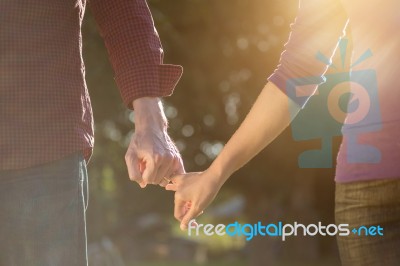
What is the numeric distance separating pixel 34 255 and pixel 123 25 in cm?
89

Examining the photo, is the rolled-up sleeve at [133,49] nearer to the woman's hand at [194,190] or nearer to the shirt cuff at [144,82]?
A: the shirt cuff at [144,82]

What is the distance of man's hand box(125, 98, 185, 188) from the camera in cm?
311

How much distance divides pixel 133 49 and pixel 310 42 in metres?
0.64

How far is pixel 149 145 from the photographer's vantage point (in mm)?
3109

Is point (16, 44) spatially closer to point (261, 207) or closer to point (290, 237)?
point (261, 207)

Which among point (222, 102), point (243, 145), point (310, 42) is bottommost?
point (222, 102)

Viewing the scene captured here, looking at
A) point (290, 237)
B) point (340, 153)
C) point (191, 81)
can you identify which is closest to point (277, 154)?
point (191, 81)

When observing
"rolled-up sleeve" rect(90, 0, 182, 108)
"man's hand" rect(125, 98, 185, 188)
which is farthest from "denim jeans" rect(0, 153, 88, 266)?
"rolled-up sleeve" rect(90, 0, 182, 108)

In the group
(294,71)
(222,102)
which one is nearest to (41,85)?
(294,71)

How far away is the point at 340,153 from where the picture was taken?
3152mm

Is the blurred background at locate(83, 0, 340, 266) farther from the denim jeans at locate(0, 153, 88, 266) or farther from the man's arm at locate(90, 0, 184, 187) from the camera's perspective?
the denim jeans at locate(0, 153, 88, 266)

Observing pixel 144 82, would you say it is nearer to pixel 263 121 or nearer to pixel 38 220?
pixel 263 121

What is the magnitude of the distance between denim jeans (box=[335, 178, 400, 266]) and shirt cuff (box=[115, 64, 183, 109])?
74 cm

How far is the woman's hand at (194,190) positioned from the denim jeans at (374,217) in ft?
1.89
